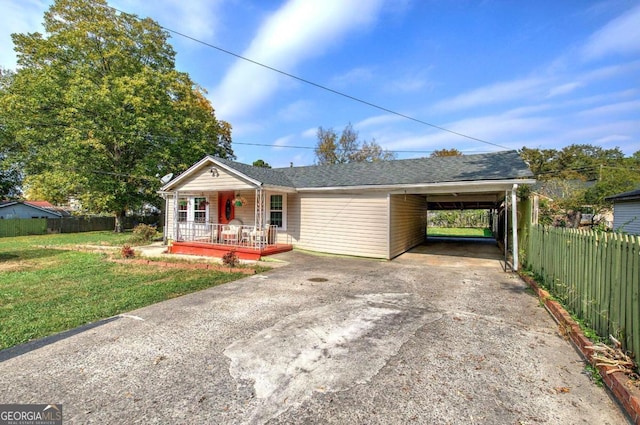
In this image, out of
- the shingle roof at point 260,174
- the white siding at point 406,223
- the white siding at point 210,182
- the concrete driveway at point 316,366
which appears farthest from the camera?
the white siding at point 210,182

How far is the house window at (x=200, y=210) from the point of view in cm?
1502

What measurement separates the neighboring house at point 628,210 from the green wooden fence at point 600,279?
1274cm

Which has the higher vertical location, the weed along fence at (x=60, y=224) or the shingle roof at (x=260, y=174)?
the shingle roof at (x=260, y=174)

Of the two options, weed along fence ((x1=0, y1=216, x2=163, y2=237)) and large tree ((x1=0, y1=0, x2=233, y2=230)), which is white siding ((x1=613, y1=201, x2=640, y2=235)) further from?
weed along fence ((x1=0, y1=216, x2=163, y2=237))

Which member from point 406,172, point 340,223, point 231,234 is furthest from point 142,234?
point 406,172

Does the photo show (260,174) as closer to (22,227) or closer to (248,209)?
(248,209)

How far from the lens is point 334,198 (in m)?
11.9

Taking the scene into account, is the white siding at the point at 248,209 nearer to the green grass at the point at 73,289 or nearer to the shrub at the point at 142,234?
the green grass at the point at 73,289

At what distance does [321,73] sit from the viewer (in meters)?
13.6

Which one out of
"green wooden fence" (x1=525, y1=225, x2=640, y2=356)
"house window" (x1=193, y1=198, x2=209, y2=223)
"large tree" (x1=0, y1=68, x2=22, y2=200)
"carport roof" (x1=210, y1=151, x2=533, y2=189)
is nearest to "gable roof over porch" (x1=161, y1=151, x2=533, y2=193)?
"carport roof" (x1=210, y1=151, x2=533, y2=189)

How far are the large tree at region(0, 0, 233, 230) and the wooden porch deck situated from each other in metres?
10.1

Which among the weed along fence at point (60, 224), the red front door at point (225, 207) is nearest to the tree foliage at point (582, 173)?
the red front door at point (225, 207)

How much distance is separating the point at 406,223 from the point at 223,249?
25.8ft

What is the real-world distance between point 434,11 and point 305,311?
38.3 ft
